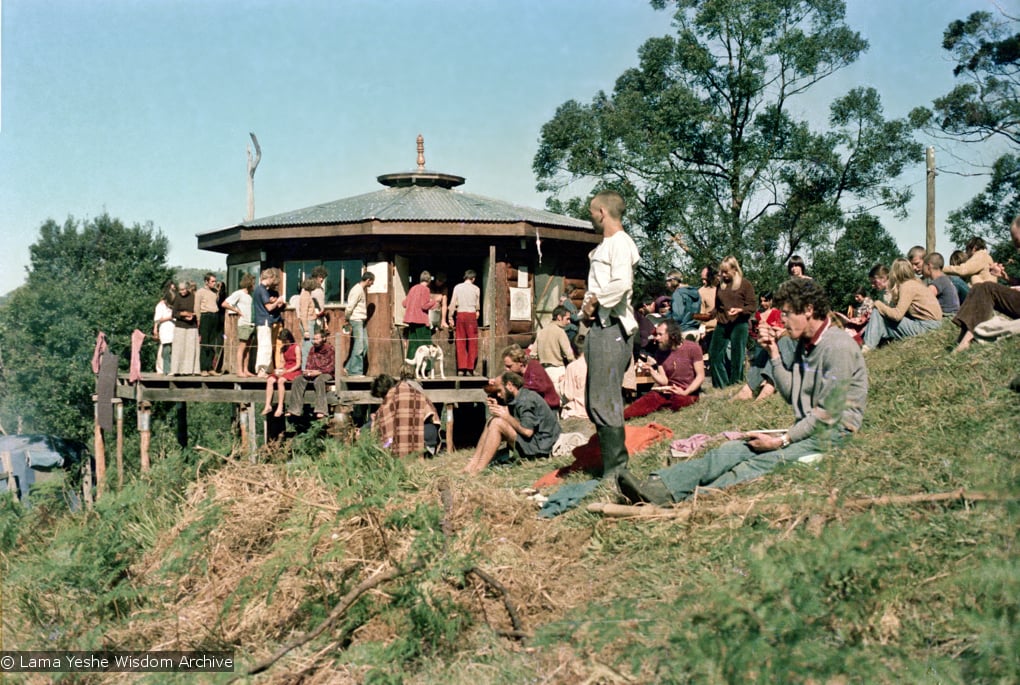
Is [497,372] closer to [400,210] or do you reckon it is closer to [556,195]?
[400,210]

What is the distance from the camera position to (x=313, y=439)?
8594 millimetres

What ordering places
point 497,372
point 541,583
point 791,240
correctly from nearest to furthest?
point 541,583, point 497,372, point 791,240

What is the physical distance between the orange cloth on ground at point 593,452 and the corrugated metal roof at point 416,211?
32.4 feet

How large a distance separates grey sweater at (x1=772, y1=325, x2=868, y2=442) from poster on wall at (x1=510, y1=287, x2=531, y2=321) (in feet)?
40.2

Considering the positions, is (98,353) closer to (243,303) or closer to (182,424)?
(243,303)

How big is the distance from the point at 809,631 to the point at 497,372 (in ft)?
45.0

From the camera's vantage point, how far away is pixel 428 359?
1698cm

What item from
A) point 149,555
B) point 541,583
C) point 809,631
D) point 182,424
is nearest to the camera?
point 809,631

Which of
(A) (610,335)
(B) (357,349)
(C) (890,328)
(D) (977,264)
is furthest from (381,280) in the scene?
(A) (610,335)

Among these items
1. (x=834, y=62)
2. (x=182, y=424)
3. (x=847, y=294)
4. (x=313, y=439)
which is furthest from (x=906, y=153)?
(x=313, y=439)

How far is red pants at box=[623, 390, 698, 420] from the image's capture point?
36.5 feet

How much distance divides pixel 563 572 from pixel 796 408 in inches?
72.3

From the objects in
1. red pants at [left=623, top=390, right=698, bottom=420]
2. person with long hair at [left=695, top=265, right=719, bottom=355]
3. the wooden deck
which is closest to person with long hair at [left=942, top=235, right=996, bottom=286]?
red pants at [left=623, top=390, right=698, bottom=420]

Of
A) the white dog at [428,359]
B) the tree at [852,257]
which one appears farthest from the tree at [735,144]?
the white dog at [428,359]
